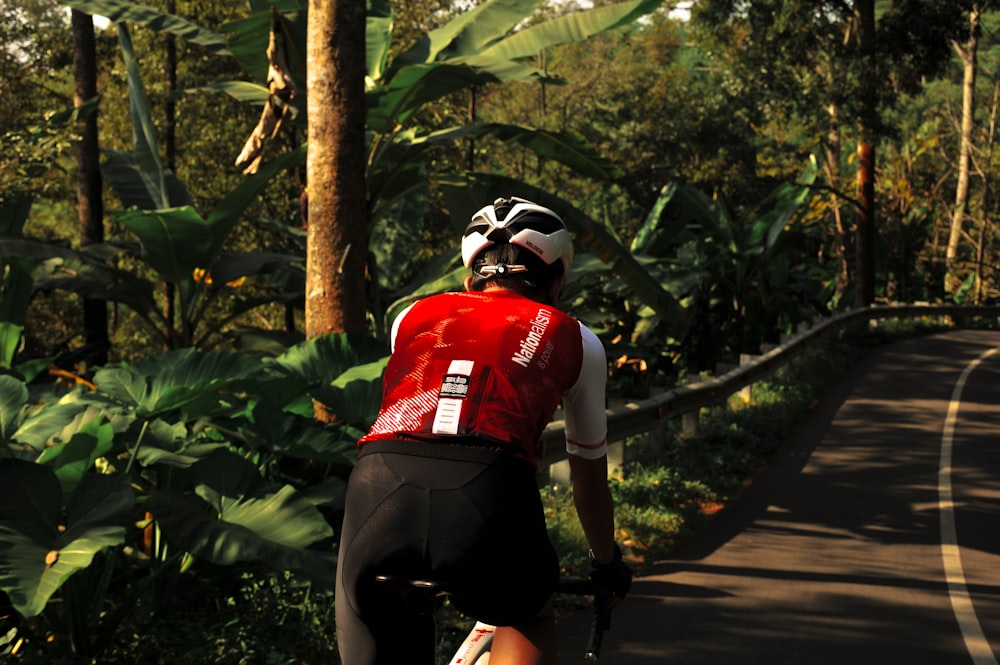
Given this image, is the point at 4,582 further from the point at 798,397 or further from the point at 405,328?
the point at 798,397

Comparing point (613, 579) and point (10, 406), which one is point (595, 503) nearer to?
point (613, 579)

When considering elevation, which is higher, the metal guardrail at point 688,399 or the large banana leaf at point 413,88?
the large banana leaf at point 413,88

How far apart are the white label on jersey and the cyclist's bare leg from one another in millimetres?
548

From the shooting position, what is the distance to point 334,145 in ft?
25.4

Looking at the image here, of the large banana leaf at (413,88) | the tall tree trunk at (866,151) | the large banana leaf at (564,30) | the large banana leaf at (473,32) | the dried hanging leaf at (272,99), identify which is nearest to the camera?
the dried hanging leaf at (272,99)

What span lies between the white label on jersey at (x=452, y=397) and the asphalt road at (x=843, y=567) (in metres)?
3.80

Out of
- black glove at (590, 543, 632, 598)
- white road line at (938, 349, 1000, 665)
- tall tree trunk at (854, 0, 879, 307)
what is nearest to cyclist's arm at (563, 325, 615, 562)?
black glove at (590, 543, 632, 598)

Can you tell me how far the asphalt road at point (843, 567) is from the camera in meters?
6.75

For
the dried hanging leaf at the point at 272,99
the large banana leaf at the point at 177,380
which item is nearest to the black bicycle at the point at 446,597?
the large banana leaf at the point at 177,380

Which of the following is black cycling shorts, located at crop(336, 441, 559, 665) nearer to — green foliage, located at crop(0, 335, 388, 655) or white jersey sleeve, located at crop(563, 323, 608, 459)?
white jersey sleeve, located at crop(563, 323, 608, 459)

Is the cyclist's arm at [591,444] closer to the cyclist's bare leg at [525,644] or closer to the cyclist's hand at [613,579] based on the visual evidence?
the cyclist's hand at [613,579]

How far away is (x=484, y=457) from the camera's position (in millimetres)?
2838

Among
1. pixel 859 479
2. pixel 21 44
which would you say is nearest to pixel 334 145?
pixel 859 479

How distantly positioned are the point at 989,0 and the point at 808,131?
503 centimetres
